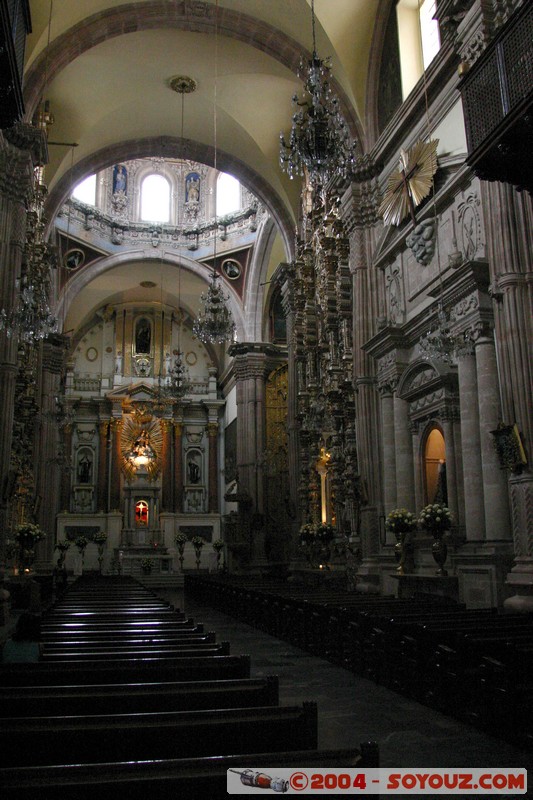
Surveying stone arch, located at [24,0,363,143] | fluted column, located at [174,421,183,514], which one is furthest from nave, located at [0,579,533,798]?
fluted column, located at [174,421,183,514]

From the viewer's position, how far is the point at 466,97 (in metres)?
7.32

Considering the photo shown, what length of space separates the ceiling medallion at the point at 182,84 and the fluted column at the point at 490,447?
1262 centimetres

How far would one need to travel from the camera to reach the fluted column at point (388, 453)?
13.7 meters

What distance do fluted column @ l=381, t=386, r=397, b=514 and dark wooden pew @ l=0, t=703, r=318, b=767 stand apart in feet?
35.4

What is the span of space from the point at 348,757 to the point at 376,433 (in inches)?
473

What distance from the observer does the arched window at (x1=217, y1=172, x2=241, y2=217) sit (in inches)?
1185

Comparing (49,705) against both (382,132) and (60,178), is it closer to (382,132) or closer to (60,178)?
(382,132)

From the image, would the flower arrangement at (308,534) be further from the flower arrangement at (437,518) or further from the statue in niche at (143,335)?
the statue in niche at (143,335)

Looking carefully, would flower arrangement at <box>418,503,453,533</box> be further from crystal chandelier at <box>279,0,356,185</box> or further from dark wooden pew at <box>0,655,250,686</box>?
dark wooden pew at <box>0,655,250,686</box>

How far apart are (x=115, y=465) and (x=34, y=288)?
2155 centimetres

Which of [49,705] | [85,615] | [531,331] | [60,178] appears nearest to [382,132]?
[531,331]

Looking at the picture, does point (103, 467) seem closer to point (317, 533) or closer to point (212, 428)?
point (212, 428)

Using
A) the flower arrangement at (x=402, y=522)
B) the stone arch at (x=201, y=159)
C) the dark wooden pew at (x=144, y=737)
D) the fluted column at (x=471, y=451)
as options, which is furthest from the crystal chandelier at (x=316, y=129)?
the stone arch at (x=201, y=159)

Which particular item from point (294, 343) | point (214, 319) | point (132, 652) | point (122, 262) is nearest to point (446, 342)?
point (132, 652)
